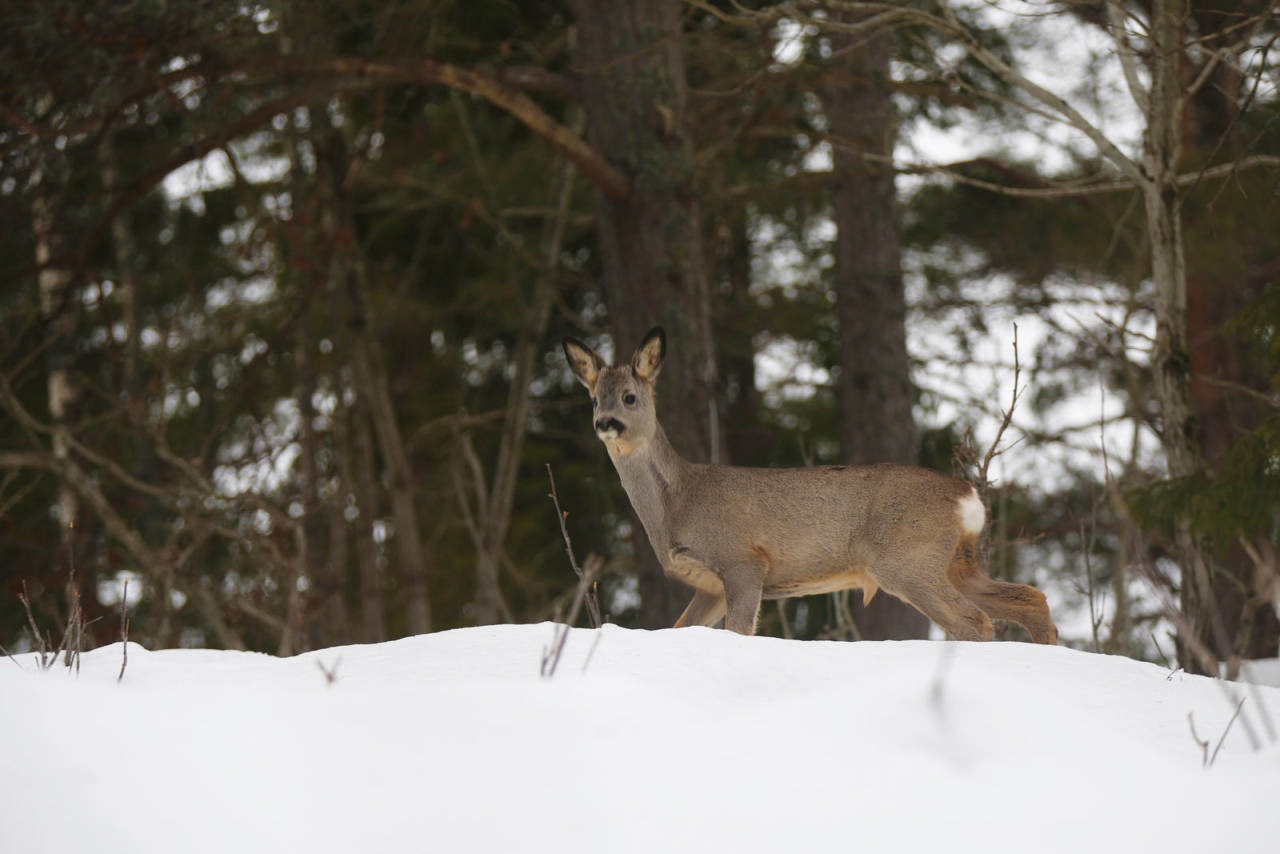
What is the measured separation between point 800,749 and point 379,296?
1466 centimetres

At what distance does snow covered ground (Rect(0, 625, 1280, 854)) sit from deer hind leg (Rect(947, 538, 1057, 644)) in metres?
2.72

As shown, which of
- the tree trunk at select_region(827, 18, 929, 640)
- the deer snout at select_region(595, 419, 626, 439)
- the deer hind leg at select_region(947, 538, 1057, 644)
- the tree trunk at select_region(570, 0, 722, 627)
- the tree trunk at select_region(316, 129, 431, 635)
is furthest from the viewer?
the tree trunk at select_region(316, 129, 431, 635)

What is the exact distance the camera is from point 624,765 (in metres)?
3.71

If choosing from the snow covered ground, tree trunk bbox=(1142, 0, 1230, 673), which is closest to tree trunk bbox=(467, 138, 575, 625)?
tree trunk bbox=(1142, 0, 1230, 673)

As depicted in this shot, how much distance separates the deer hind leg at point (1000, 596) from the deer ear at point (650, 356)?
1.79 m

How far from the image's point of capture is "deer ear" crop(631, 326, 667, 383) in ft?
25.3

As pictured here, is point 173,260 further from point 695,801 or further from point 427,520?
point 695,801

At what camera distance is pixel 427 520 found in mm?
19344

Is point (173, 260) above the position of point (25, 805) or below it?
above

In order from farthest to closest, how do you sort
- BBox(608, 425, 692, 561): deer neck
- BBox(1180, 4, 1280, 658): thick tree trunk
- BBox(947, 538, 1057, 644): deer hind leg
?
BBox(1180, 4, 1280, 658): thick tree trunk
BBox(608, 425, 692, 561): deer neck
BBox(947, 538, 1057, 644): deer hind leg

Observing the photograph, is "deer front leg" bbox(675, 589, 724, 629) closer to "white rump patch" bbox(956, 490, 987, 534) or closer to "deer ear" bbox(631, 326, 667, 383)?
"deer ear" bbox(631, 326, 667, 383)

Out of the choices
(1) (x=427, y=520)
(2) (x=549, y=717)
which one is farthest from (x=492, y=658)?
(1) (x=427, y=520)

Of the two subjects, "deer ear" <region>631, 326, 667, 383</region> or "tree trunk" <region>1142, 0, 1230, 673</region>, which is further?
"tree trunk" <region>1142, 0, 1230, 673</region>

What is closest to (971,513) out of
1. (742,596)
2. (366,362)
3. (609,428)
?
(742,596)
